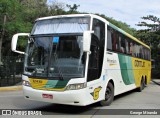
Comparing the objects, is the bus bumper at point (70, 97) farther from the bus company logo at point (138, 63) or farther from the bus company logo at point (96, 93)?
the bus company logo at point (138, 63)

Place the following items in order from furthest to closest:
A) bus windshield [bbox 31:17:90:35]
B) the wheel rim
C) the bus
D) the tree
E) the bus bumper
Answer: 1. the tree
2. the wheel rim
3. bus windshield [bbox 31:17:90:35]
4. the bus
5. the bus bumper

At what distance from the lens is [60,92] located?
9.57 metres

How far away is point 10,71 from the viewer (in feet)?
69.8

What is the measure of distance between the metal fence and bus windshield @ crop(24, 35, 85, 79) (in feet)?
35.9

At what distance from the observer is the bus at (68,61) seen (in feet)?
31.4

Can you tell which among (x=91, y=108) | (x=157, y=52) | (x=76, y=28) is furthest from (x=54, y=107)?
(x=157, y=52)

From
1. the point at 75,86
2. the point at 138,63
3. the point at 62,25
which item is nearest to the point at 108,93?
the point at 75,86

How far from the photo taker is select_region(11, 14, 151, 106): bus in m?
9.59

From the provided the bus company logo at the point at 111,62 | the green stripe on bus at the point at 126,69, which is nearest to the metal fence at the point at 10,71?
the green stripe on bus at the point at 126,69

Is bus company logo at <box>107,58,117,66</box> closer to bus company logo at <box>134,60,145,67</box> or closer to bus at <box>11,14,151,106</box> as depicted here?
bus at <box>11,14,151,106</box>

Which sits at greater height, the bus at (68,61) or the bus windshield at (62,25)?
the bus windshield at (62,25)

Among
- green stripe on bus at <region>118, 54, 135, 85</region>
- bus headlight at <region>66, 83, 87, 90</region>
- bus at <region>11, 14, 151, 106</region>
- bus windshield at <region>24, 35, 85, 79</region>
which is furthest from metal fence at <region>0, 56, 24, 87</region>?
bus headlight at <region>66, 83, 87, 90</region>

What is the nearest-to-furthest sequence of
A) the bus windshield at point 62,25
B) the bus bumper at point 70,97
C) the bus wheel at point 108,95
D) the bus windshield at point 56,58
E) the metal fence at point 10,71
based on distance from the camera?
the bus bumper at point 70,97, the bus windshield at point 56,58, the bus windshield at point 62,25, the bus wheel at point 108,95, the metal fence at point 10,71

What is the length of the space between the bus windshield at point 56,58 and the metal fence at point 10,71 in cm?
Answer: 1094
